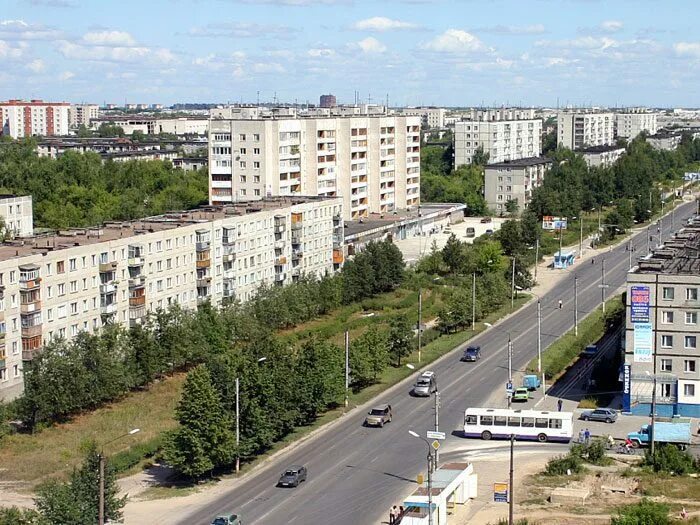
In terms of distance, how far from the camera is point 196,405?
40.2 meters

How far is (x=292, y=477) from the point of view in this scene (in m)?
39.5

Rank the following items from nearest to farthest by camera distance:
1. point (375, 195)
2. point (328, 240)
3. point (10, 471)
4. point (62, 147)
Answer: point (10, 471) → point (328, 240) → point (375, 195) → point (62, 147)

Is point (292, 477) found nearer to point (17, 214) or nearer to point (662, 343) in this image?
point (662, 343)

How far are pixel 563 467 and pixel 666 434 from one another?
496cm

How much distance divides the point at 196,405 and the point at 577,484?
13320 mm

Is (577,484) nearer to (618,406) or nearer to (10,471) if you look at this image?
(618,406)

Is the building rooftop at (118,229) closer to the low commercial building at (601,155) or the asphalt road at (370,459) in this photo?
the asphalt road at (370,459)

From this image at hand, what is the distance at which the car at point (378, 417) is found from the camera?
47.6 metres

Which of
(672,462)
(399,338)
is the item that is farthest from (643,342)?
(399,338)

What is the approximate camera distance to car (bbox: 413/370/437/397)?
53.1 meters

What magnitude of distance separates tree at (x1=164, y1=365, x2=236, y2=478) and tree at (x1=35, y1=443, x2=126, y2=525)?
16.2 ft

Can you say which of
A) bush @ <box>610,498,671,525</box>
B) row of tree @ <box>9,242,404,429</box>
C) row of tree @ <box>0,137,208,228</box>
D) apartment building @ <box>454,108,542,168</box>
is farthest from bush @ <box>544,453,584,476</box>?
apartment building @ <box>454,108,542,168</box>

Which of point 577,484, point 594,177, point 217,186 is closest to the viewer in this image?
point 577,484

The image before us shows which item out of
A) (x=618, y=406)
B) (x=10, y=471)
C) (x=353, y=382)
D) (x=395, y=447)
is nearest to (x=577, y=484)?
(x=395, y=447)
